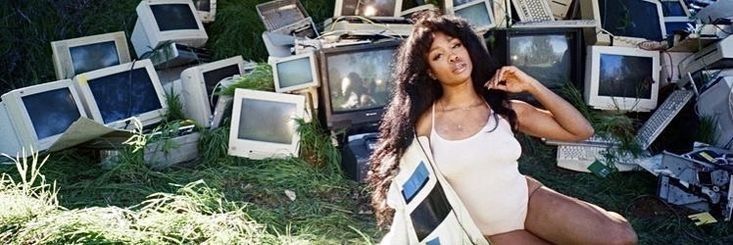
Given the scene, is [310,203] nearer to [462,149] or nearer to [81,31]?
[462,149]

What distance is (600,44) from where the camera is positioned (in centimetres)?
425

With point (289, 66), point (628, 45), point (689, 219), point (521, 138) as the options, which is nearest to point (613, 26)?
point (628, 45)

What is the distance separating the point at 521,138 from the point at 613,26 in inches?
35.5

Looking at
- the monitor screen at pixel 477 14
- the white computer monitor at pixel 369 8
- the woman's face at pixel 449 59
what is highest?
the woman's face at pixel 449 59

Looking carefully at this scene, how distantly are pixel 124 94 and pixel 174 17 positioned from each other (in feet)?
2.36

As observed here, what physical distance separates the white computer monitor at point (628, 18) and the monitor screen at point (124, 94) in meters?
2.36

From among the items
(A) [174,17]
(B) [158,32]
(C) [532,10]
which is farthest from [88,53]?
(C) [532,10]

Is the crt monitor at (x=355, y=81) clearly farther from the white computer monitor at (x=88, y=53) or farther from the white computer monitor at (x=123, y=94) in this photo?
the white computer monitor at (x=88, y=53)

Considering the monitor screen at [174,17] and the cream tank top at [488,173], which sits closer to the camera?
the cream tank top at [488,173]

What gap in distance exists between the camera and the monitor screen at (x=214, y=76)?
14.1 feet

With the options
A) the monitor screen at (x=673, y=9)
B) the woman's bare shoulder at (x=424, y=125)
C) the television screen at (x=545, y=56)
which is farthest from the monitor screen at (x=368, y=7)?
the woman's bare shoulder at (x=424, y=125)

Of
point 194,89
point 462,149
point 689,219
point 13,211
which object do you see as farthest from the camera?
point 194,89

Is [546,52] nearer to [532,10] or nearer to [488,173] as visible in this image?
[532,10]

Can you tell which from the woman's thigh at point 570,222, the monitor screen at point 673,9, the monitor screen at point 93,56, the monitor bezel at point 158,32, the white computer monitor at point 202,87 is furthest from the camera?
the monitor screen at point 673,9
